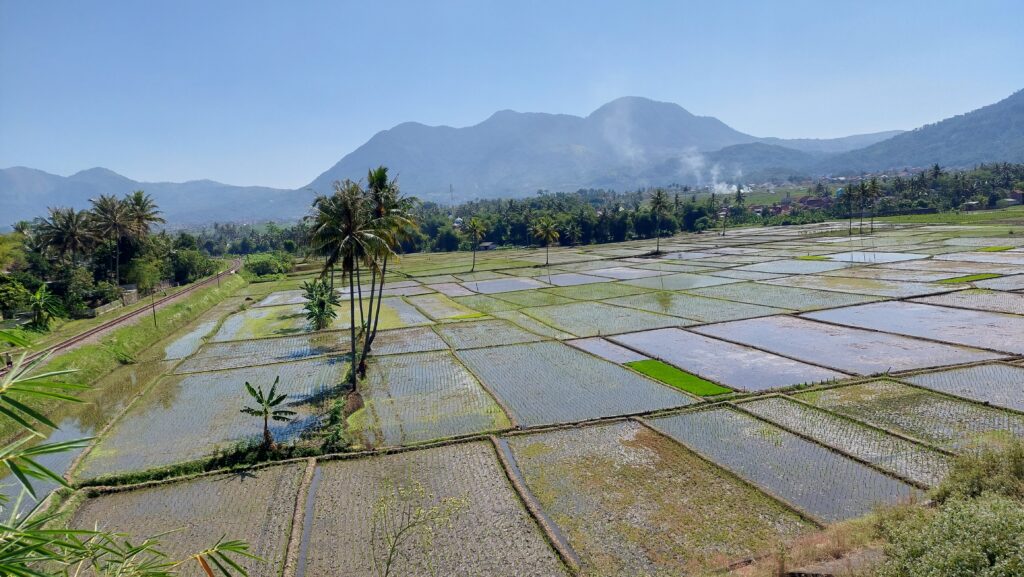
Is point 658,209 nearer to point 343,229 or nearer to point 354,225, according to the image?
point 354,225

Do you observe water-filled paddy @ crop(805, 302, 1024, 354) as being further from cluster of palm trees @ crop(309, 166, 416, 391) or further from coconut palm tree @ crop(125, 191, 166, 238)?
coconut palm tree @ crop(125, 191, 166, 238)

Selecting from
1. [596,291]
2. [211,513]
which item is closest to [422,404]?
[211,513]

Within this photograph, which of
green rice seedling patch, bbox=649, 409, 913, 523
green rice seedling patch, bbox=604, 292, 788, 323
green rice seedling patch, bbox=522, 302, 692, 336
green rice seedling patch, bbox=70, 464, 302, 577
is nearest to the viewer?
green rice seedling patch, bbox=70, 464, 302, 577

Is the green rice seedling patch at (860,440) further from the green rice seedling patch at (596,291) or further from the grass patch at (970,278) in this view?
the grass patch at (970,278)

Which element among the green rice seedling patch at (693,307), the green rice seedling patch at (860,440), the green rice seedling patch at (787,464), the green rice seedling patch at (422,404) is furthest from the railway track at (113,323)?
the green rice seedling patch at (693,307)

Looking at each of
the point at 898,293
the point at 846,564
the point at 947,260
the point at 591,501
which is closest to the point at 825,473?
the point at 846,564

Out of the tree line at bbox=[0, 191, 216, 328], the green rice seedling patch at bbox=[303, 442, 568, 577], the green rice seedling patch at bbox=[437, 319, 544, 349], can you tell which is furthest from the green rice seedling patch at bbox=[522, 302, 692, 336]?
the tree line at bbox=[0, 191, 216, 328]
